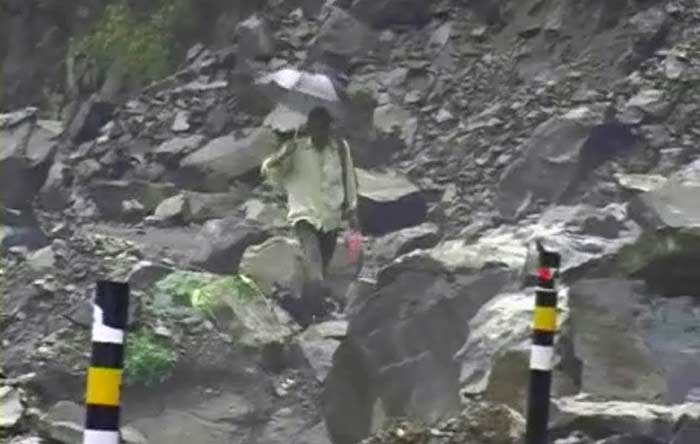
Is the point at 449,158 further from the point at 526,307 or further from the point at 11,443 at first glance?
the point at 11,443

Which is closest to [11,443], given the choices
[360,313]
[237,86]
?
[360,313]

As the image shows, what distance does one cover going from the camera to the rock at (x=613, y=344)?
230 inches

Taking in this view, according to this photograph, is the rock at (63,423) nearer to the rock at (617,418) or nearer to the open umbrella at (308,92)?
the rock at (617,418)

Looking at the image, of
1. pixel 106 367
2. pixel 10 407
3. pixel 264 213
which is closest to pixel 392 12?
pixel 264 213

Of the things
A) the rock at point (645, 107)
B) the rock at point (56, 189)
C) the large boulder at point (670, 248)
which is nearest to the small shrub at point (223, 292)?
the large boulder at point (670, 248)

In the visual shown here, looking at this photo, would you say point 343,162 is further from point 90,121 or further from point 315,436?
point 90,121

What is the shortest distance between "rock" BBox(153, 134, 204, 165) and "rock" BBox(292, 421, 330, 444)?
25.6 ft

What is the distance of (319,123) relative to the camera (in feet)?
27.0

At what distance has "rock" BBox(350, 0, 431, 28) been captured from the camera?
16.2 meters

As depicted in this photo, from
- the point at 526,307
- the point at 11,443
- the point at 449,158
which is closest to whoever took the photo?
the point at 11,443

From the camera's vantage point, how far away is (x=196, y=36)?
707 inches

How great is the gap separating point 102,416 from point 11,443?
265cm

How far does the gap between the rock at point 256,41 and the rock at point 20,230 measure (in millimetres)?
3344

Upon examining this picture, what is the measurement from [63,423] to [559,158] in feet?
21.4
